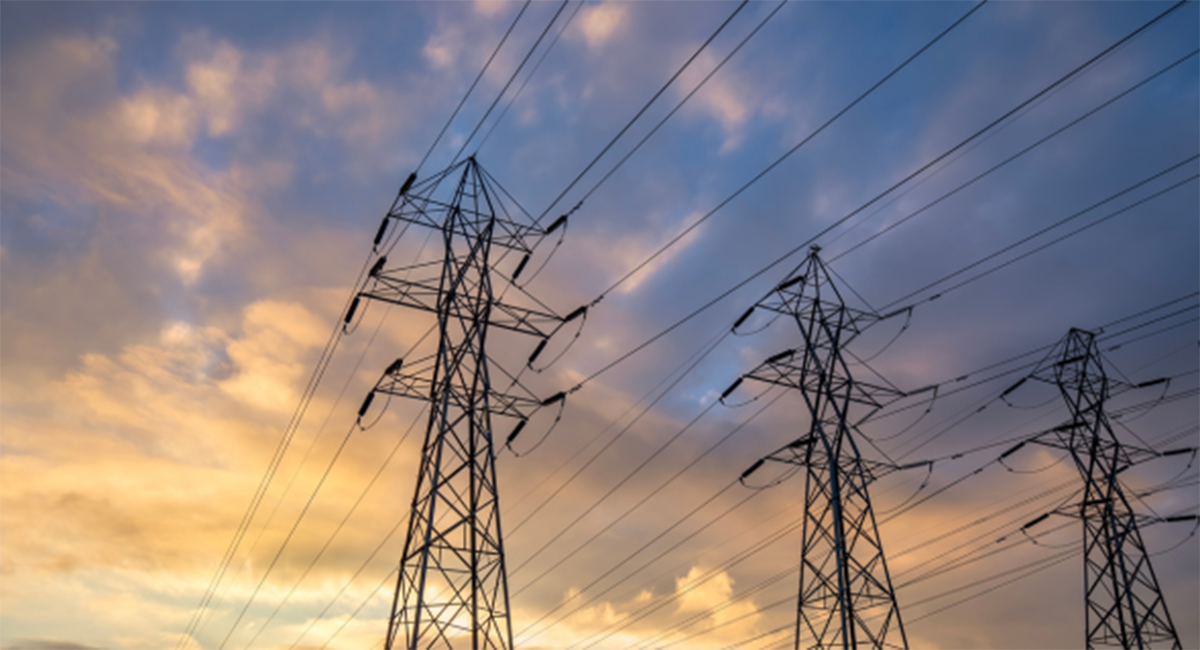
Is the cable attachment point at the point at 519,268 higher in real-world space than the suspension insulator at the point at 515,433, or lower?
higher

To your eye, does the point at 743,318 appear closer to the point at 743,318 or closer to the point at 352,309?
the point at 743,318

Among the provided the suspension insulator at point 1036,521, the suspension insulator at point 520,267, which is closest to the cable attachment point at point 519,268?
the suspension insulator at point 520,267

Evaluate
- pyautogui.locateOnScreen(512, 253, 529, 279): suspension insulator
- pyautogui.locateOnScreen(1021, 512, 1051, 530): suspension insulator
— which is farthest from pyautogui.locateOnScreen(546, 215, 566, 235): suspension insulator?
pyautogui.locateOnScreen(1021, 512, 1051, 530): suspension insulator

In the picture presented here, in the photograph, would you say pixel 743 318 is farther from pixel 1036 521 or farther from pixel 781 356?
pixel 1036 521

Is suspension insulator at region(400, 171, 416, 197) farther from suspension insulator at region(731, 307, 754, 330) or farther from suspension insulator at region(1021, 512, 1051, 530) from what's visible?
suspension insulator at region(1021, 512, 1051, 530)

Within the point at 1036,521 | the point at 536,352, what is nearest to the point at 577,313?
the point at 536,352

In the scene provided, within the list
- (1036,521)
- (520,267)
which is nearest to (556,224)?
(520,267)

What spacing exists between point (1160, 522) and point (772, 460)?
1558cm

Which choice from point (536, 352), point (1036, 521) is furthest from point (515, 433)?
point (1036, 521)

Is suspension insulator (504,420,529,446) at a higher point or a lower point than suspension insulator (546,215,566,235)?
lower

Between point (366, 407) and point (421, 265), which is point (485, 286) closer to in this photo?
point (421, 265)

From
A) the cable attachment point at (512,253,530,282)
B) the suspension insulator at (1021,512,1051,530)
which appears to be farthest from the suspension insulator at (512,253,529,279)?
the suspension insulator at (1021,512,1051,530)

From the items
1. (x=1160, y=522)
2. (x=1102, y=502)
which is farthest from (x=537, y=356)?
(x=1160, y=522)

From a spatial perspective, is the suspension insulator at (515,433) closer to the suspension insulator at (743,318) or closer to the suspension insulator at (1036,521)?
the suspension insulator at (743,318)
